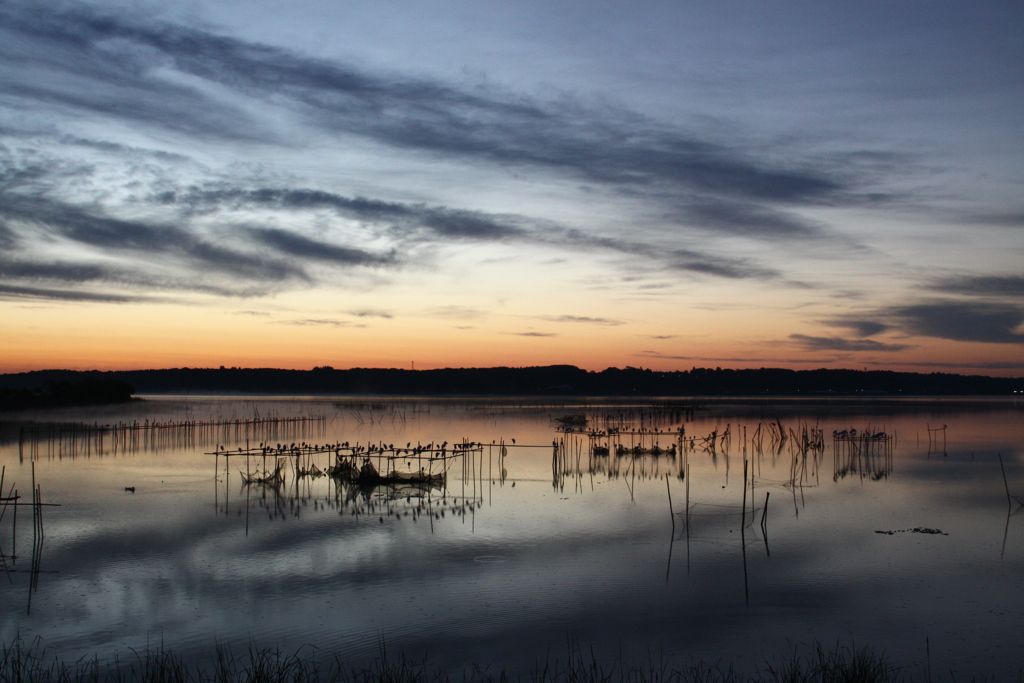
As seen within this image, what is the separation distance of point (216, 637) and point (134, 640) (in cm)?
93

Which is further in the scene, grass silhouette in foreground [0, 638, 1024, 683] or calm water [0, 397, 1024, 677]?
calm water [0, 397, 1024, 677]

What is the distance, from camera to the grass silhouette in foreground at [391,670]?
23.6ft

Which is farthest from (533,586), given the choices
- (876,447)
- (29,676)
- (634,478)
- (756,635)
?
(876,447)

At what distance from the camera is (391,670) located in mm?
7602

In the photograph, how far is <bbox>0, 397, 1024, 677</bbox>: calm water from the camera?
8.73m

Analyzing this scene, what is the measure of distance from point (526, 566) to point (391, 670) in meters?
4.43

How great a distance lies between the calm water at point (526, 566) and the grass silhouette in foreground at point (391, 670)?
1.00 feet

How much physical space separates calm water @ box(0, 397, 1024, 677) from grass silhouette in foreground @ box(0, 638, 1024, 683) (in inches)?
12.0

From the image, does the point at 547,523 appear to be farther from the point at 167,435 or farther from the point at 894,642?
the point at 167,435

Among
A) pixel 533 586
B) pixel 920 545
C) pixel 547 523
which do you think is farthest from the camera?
pixel 547 523

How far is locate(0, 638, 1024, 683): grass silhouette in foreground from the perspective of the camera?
23.6 ft

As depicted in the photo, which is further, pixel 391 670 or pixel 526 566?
pixel 526 566

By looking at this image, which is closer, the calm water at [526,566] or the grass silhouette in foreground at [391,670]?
the grass silhouette in foreground at [391,670]

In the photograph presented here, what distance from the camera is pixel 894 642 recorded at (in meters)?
8.61
